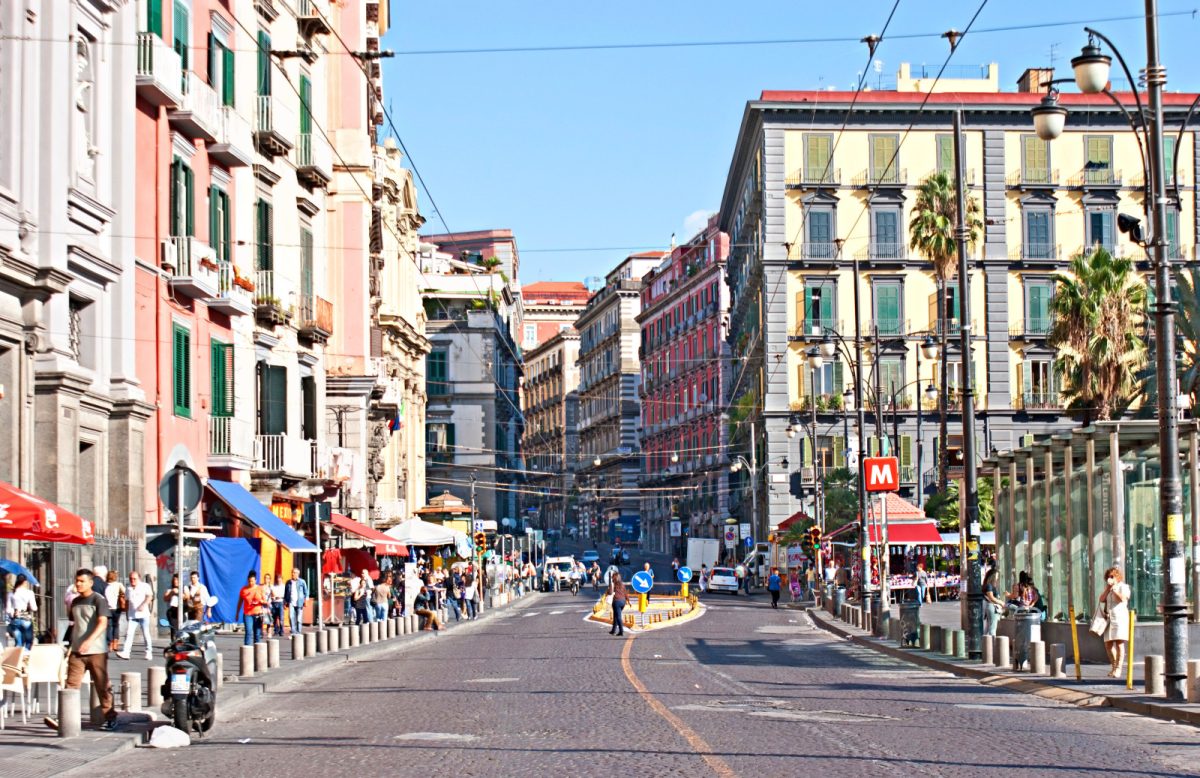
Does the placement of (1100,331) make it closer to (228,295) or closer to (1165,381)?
(228,295)

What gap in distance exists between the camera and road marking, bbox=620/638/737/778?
42.0ft

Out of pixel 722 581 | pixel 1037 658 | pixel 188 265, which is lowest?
pixel 722 581

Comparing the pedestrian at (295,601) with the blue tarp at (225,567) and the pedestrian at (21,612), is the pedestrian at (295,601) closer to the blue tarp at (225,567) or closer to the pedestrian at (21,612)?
the blue tarp at (225,567)

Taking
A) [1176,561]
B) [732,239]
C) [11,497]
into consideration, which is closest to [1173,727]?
[1176,561]

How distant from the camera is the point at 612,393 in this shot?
140m

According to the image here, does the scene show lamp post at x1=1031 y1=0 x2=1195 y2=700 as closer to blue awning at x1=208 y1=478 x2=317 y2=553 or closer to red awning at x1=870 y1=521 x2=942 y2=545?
blue awning at x1=208 y1=478 x2=317 y2=553

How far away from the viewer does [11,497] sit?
17250mm

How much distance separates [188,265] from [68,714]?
17.3 meters

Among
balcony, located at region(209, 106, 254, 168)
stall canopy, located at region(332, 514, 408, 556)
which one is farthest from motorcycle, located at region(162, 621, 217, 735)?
stall canopy, located at region(332, 514, 408, 556)

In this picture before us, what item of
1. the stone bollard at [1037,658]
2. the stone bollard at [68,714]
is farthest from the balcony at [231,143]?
the stone bollard at [68,714]

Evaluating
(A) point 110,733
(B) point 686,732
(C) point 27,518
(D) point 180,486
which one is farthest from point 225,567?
(B) point 686,732

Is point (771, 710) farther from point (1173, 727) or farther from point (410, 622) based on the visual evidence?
point (410, 622)

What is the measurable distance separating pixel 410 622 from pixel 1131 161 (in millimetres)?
48117

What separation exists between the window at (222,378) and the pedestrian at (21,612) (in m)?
11.9
